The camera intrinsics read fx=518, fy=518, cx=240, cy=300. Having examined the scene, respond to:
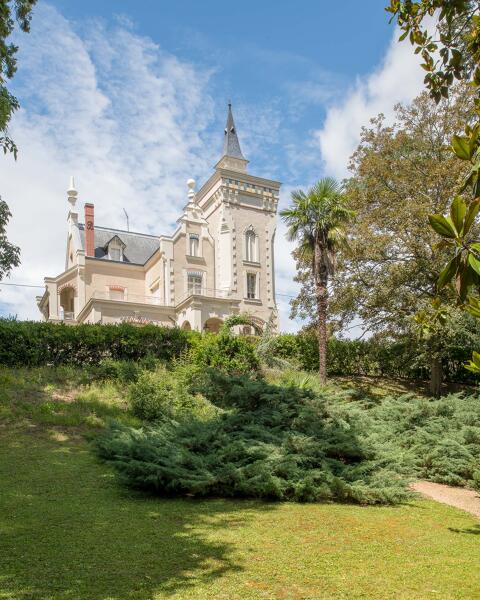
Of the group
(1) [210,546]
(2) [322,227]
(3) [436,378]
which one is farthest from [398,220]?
(1) [210,546]

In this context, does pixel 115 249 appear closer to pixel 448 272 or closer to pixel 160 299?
pixel 160 299

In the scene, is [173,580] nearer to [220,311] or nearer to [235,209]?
[220,311]

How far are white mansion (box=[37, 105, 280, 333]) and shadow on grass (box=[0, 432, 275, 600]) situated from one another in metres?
25.6

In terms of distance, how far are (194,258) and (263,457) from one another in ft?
94.5

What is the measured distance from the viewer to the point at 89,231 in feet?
124

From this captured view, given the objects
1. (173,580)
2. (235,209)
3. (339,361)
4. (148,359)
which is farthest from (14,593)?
(235,209)

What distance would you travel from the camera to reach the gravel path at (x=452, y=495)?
28.2 ft

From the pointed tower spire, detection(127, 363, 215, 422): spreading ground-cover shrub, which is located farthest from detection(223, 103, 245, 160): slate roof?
detection(127, 363, 215, 422): spreading ground-cover shrub

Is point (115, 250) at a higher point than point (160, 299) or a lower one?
higher

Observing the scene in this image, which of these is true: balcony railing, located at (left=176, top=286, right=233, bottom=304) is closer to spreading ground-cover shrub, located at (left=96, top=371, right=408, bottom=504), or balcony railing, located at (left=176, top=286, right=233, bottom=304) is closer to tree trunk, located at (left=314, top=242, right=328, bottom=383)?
tree trunk, located at (left=314, top=242, right=328, bottom=383)

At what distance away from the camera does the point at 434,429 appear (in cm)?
1204

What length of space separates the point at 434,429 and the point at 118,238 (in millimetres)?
30717

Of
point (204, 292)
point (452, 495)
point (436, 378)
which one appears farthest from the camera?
point (204, 292)

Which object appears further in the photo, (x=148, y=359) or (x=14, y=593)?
(x=148, y=359)
